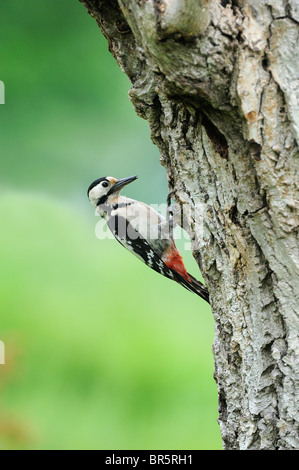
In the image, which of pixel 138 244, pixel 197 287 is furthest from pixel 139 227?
pixel 197 287

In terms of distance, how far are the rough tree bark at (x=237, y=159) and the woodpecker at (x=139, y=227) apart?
44.2 inches

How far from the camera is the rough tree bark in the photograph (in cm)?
131

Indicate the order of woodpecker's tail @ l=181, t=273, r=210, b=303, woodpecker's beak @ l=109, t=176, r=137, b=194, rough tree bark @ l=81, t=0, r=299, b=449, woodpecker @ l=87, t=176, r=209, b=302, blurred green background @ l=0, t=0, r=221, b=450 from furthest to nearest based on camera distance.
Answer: blurred green background @ l=0, t=0, r=221, b=450 → woodpecker's beak @ l=109, t=176, r=137, b=194 → woodpecker @ l=87, t=176, r=209, b=302 → woodpecker's tail @ l=181, t=273, r=210, b=303 → rough tree bark @ l=81, t=0, r=299, b=449

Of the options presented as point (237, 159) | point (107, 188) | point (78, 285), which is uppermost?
point (107, 188)

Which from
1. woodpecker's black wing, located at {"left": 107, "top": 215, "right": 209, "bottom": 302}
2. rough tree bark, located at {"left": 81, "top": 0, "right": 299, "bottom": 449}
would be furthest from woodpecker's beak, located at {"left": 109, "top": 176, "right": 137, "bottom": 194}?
rough tree bark, located at {"left": 81, "top": 0, "right": 299, "bottom": 449}

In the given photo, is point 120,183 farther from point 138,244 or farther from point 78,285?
point 78,285

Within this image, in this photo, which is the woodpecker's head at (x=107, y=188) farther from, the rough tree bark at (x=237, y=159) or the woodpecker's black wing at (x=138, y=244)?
the rough tree bark at (x=237, y=159)

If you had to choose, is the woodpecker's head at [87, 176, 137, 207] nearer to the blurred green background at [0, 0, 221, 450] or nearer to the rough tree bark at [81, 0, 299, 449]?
the blurred green background at [0, 0, 221, 450]

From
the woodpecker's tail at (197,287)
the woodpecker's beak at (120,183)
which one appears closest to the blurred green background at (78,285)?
the woodpecker's beak at (120,183)

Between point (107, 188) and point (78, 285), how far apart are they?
156 centimetres

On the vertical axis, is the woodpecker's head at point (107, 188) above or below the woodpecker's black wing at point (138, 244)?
above

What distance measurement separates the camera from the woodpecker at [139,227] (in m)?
2.98

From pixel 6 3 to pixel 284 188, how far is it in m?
4.21

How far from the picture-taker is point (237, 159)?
4.91ft
